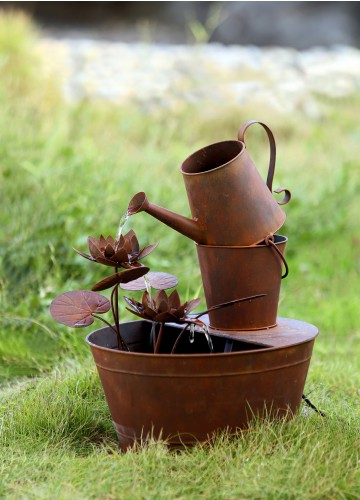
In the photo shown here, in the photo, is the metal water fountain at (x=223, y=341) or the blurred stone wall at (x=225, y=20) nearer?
the metal water fountain at (x=223, y=341)

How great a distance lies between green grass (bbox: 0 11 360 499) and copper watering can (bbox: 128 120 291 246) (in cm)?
59

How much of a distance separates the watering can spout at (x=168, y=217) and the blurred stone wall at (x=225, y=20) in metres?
15.1

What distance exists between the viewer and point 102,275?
390 centimetres

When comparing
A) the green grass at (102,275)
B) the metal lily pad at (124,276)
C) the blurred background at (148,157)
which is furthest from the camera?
the blurred background at (148,157)

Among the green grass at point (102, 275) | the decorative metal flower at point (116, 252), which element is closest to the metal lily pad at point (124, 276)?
the decorative metal flower at point (116, 252)

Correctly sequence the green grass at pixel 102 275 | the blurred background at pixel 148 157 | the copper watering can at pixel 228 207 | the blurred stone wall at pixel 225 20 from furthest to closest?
the blurred stone wall at pixel 225 20 < the blurred background at pixel 148 157 < the copper watering can at pixel 228 207 < the green grass at pixel 102 275

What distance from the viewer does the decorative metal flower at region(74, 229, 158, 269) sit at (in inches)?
84.4

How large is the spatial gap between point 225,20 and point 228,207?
15.4 metres

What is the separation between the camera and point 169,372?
2023 millimetres

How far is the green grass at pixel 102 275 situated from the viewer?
1958mm

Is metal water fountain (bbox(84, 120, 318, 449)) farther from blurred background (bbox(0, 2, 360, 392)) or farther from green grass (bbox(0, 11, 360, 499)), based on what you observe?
blurred background (bbox(0, 2, 360, 392))

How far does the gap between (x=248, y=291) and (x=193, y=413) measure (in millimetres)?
422

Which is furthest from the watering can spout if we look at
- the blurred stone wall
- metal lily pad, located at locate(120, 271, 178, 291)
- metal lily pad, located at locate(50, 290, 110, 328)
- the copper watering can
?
the blurred stone wall

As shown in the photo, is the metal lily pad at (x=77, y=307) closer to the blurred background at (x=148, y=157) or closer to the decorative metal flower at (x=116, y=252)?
the decorative metal flower at (x=116, y=252)
